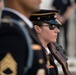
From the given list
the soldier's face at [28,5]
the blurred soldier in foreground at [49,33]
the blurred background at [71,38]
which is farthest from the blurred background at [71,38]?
the soldier's face at [28,5]

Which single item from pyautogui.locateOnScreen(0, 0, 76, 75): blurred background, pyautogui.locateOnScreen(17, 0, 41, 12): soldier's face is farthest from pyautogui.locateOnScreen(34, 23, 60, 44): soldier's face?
pyautogui.locateOnScreen(0, 0, 76, 75): blurred background

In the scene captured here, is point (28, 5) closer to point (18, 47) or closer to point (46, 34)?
point (18, 47)

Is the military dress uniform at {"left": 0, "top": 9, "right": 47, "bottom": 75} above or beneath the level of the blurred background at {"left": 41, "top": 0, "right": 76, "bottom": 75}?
above

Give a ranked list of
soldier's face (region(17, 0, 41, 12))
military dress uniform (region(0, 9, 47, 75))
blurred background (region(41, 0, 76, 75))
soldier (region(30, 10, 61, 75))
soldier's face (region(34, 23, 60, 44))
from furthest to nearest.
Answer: blurred background (region(41, 0, 76, 75)), soldier's face (region(34, 23, 60, 44)), soldier (region(30, 10, 61, 75)), soldier's face (region(17, 0, 41, 12)), military dress uniform (region(0, 9, 47, 75))

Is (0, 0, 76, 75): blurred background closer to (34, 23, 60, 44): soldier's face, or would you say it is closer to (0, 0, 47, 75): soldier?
(34, 23, 60, 44): soldier's face

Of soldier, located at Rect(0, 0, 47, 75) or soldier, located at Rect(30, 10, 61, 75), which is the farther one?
soldier, located at Rect(30, 10, 61, 75)

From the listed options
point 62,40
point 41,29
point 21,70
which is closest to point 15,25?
point 21,70

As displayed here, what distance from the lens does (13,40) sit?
319cm

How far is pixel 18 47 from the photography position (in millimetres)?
3197

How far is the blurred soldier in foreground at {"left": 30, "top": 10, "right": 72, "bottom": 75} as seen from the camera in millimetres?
4879

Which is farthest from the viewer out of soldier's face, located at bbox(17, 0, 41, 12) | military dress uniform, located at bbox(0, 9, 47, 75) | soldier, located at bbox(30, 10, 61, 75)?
soldier, located at bbox(30, 10, 61, 75)

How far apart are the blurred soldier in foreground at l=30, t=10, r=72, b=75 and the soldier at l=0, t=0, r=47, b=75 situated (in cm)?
146

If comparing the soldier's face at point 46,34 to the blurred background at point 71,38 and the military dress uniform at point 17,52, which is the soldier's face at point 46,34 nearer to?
the military dress uniform at point 17,52

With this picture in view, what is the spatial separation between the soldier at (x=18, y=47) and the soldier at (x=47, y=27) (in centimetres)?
146
